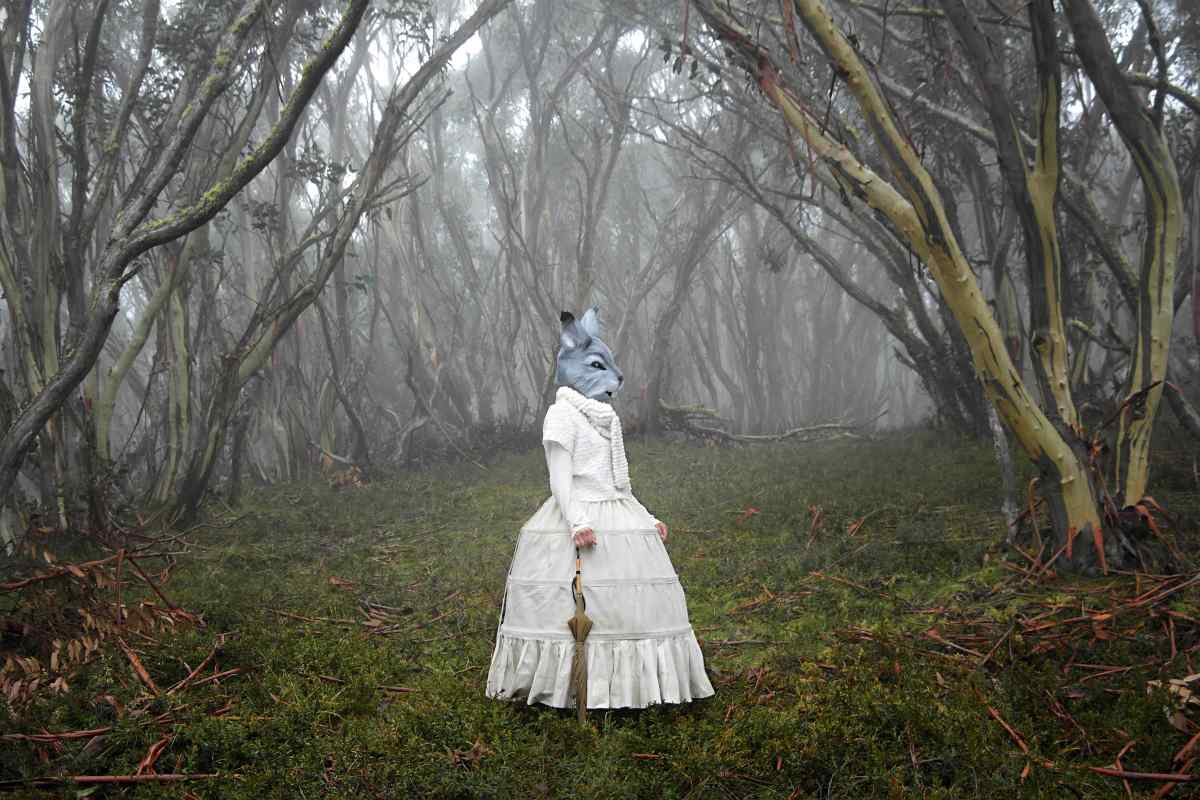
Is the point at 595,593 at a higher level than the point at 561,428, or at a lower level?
lower

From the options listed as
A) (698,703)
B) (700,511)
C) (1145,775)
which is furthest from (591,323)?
(700,511)

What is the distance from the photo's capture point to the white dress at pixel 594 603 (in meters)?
4.36

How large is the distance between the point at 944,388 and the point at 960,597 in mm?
6989

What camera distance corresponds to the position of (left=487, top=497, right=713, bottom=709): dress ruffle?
4.35 meters

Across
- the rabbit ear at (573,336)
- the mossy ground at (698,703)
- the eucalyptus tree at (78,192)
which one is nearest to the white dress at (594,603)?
the mossy ground at (698,703)

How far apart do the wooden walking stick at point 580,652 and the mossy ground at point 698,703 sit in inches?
4.7

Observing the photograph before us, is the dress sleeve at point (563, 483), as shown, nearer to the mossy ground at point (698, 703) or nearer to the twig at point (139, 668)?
the mossy ground at point (698, 703)

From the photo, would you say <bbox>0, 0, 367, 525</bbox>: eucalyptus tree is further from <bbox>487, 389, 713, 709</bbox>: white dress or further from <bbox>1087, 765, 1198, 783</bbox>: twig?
<bbox>1087, 765, 1198, 783</bbox>: twig

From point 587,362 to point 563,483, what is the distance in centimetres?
71

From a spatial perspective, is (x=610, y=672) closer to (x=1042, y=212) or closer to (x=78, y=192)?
(x=1042, y=212)

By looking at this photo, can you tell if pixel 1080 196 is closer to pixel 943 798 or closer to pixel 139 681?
pixel 943 798

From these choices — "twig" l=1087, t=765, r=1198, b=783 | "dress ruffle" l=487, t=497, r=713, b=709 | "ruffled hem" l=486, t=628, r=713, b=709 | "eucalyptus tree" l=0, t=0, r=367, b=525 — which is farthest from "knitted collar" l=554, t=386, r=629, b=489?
"eucalyptus tree" l=0, t=0, r=367, b=525

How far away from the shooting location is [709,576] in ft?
24.3

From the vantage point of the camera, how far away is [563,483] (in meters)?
4.62
